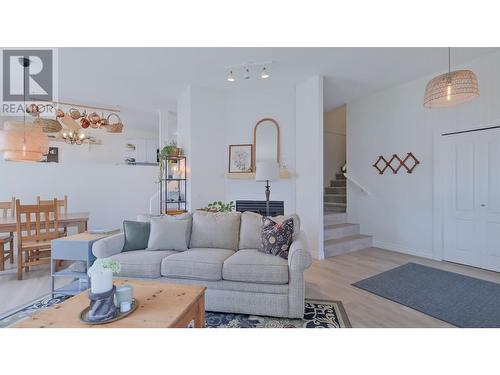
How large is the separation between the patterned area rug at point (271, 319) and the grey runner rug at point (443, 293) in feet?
2.47

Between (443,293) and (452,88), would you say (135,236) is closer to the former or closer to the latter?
(443,293)

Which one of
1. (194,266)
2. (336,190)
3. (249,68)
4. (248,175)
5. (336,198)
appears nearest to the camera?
(194,266)

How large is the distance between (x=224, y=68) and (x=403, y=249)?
4291mm

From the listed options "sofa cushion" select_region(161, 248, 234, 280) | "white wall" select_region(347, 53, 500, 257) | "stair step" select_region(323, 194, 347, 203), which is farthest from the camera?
"stair step" select_region(323, 194, 347, 203)

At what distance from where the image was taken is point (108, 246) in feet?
8.24

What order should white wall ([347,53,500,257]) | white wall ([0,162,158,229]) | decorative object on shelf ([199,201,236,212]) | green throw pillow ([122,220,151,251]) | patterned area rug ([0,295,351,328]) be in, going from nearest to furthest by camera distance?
1. patterned area rug ([0,295,351,328])
2. green throw pillow ([122,220,151,251])
3. white wall ([347,53,500,257])
4. decorative object on shelf ([199,201,236,212])
5. white wall ([0,162,158,229])

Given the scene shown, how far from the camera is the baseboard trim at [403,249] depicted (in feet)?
13.3

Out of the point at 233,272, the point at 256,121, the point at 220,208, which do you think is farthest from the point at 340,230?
the point at 233,272

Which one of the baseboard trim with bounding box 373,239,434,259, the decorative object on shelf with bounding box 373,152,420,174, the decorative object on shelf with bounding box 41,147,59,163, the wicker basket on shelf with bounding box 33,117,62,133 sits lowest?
the baseboard trim with bounding box 373,239,434,259

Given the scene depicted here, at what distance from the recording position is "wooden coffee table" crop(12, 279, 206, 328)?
51.0 inches

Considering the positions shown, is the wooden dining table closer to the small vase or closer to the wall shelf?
the wall shelf

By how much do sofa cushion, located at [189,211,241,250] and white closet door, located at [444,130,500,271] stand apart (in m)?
3.38

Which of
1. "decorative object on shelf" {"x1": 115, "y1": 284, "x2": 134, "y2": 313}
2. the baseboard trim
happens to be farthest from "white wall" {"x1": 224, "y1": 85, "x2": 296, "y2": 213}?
"decorative object on shelf" {"x1": 115, "y1": 284, "x2": 134, "y2": 313}

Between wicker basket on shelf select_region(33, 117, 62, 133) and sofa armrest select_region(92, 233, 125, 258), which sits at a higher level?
wicker basket on shelf select_region(33, 117, 62, 133)
